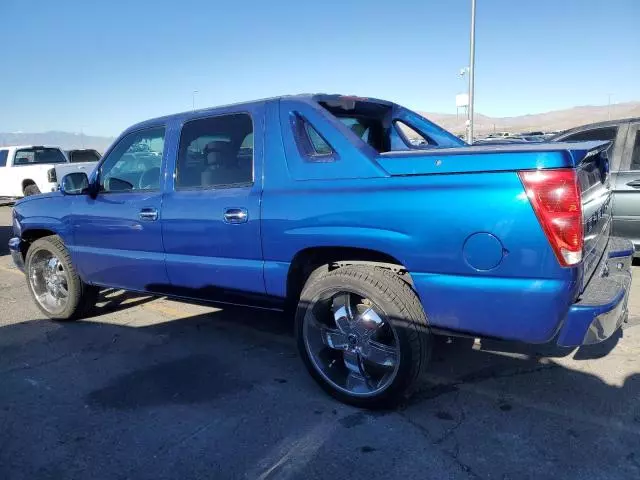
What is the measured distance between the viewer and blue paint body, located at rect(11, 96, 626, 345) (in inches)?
98.2

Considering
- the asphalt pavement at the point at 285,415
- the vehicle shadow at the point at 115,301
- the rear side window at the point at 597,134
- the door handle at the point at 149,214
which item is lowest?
the asphalt pavement at the point at 285,415

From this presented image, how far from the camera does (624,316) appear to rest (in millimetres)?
3086

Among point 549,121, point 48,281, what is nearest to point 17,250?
point 48,281

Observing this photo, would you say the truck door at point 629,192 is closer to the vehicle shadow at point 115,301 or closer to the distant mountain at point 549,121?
the vehicle shadow at point 115,301

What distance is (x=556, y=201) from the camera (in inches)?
95.5

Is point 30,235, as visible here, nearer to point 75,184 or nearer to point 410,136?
point 75,184

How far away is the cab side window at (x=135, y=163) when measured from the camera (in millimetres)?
4133

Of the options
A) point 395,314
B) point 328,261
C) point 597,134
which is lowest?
point 395,314

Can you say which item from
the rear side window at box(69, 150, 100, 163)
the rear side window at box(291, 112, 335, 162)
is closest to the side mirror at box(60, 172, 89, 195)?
the rear side window at box(291, 112, 335, 162)

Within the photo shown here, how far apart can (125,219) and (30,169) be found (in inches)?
488

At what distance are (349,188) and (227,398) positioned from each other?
1.54 meters

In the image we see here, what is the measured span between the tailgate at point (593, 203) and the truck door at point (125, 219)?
2.81m

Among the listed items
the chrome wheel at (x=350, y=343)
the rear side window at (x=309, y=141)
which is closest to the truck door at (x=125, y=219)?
the rear side window at (x=309, y=141)

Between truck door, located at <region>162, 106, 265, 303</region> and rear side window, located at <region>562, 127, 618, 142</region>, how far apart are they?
4665 mm
